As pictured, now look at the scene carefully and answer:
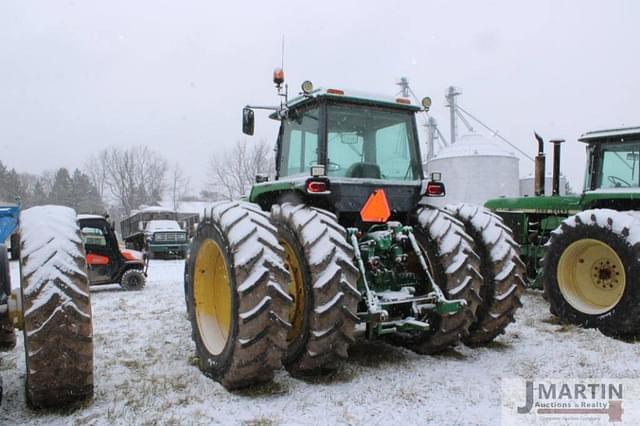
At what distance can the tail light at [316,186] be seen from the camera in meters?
4.63

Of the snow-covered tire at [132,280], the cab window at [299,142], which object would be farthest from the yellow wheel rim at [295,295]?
the snow-covered tire at [132,280]

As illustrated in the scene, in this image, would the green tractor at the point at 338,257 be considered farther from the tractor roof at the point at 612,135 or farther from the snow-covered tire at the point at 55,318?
the tractor roof at the point at 612,135

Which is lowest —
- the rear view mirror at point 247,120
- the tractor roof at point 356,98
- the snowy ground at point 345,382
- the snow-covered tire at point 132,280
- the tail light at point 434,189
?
the snow-covered tire at point 132,280

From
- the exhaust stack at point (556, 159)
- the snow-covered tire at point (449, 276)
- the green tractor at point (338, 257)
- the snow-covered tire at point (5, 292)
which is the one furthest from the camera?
the exhaust stack at point (556, 159)

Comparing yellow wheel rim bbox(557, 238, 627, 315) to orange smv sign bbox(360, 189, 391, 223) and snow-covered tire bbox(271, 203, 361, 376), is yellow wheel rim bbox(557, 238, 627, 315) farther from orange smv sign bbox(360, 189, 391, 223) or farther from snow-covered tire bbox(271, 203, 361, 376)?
snow-covered tire bbox(271, 203, 361, 376)

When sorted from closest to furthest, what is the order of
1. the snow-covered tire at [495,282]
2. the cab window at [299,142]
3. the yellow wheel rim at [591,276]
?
the snow-covered tire at [495,282]
the cab window at [299,142]
the yellow wheel rim at [591,276]

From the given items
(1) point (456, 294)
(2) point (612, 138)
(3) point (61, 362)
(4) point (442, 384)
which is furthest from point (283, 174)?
(2) point (612, 138)

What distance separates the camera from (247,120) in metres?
5.90

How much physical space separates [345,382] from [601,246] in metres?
4.00

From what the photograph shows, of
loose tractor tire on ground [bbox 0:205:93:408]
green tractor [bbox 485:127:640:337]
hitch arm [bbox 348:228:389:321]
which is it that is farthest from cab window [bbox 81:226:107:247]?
green tractor [bbox 485:127:640:337]

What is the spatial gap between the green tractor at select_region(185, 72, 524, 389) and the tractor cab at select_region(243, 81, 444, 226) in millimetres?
12

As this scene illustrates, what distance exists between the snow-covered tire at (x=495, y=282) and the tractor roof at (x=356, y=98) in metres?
1.48

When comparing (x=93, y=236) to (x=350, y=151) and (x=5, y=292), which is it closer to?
(x=5, y=292)

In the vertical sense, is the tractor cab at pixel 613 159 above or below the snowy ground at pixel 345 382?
above
